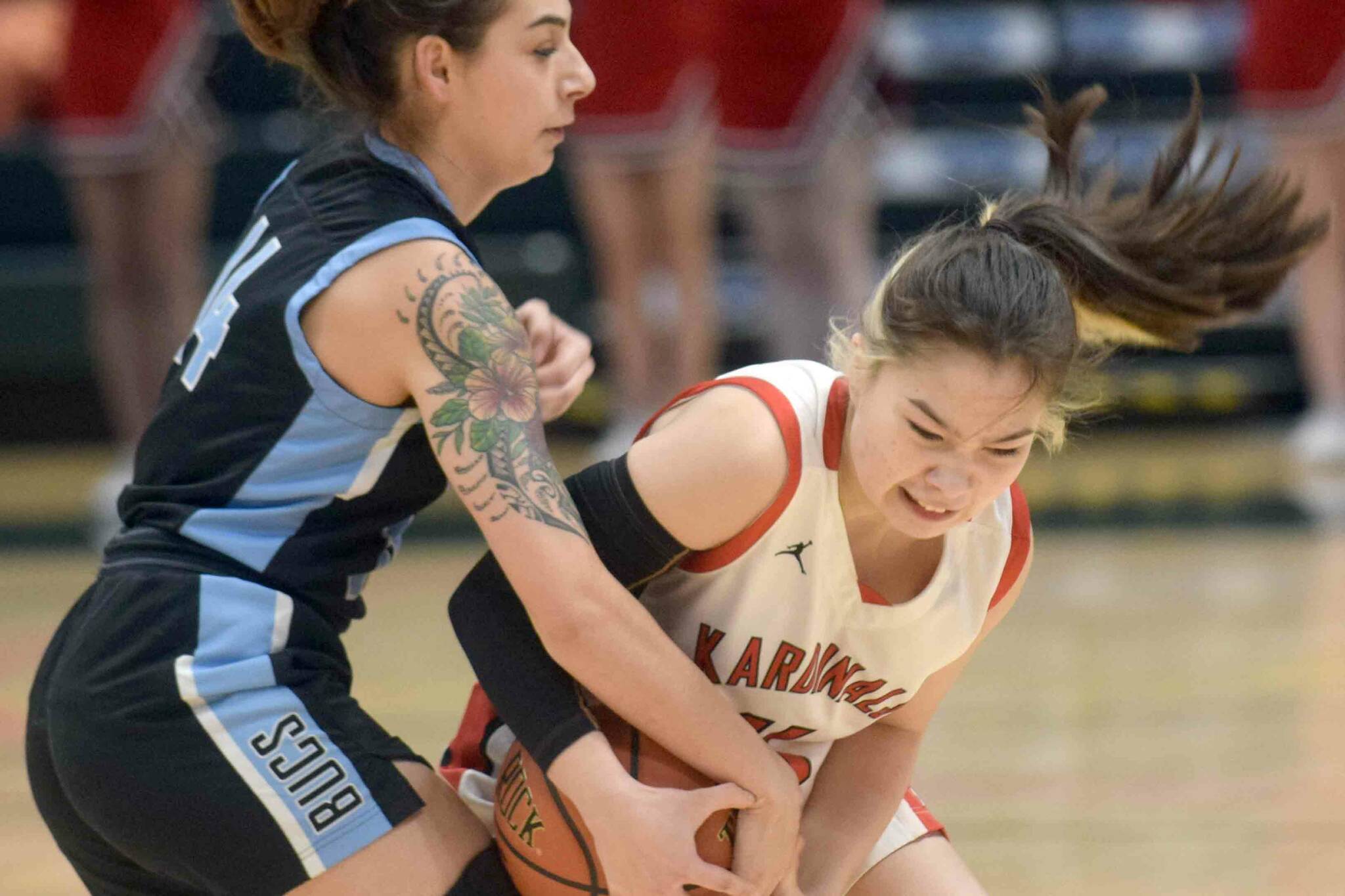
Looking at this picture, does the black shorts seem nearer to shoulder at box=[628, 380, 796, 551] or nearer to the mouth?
shoulder at box=[628, 380, 796, 551]

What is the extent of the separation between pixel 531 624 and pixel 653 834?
0.24 meters

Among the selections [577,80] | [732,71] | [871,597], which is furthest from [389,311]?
[732,71]

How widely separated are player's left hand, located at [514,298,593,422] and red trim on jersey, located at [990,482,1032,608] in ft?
1.74

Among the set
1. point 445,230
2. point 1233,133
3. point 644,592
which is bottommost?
point 644,592

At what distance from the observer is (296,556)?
Result: 1823 millimetres

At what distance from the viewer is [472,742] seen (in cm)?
209

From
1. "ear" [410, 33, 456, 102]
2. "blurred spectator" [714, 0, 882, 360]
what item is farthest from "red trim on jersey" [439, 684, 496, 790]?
"blurred spectator" [714, 0, 882, 360]

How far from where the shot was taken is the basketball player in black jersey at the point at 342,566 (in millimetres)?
1729

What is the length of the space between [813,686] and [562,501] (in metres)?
0.37

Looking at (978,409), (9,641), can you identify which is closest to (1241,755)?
(978,409)

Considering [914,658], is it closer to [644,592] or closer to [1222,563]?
[644,592]

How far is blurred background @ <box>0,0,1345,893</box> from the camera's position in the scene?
2934 mm

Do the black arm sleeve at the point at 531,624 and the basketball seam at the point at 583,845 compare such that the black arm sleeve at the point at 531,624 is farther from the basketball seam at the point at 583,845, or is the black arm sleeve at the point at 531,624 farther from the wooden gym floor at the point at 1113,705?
→ the wooden gym floor at the point at 1113,705

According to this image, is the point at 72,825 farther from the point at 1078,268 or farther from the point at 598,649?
the point at 1078,268
